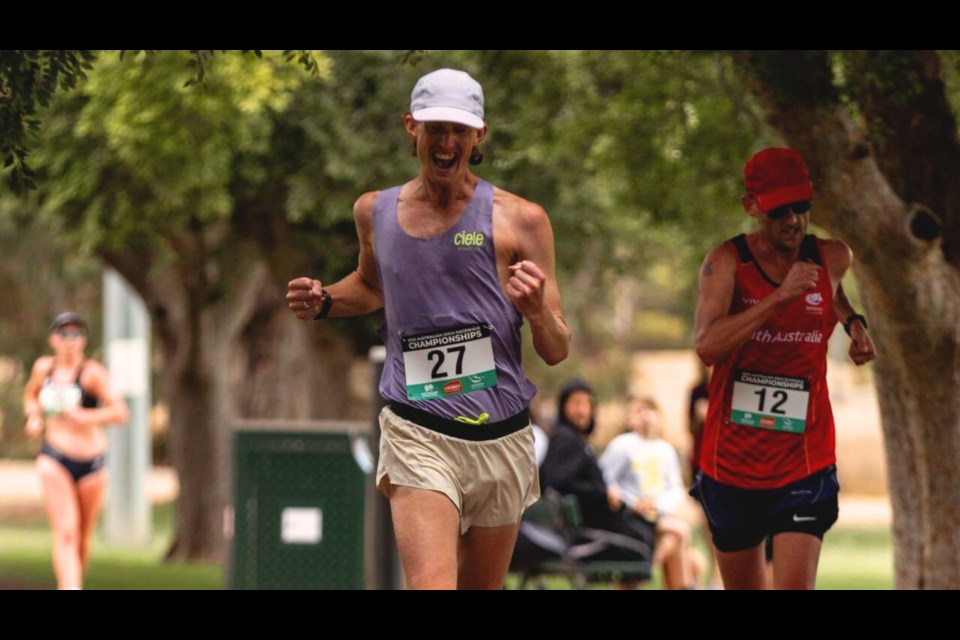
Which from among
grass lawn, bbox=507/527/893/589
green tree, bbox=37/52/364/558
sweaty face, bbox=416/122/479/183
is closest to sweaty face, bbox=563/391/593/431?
grass lawn, bbox=507/527/893/589

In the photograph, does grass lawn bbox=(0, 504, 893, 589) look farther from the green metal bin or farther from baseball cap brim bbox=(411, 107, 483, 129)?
baseball cap brim bbox=(411, 107, 483, 129)

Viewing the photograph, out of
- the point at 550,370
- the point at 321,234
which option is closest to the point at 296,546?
the point at 321,234

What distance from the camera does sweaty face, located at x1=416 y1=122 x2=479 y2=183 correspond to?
6528 millimetres

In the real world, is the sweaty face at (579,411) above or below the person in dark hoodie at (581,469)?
above

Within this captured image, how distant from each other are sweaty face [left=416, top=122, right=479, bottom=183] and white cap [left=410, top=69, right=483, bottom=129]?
0.14 ft

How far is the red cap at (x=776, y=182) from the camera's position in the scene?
24.0ft

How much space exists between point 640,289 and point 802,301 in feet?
199

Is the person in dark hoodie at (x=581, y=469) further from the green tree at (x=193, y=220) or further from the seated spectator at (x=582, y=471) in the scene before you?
the green tree at (x=193, y=220)

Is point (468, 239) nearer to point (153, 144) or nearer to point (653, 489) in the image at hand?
point (653, 489)

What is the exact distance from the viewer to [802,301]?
7.34 meters

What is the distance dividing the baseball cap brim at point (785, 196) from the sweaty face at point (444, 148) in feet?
4.30

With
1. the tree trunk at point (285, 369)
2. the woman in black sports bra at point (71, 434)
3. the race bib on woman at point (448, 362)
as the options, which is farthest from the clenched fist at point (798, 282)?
the tree trunk at point (285, 369)
